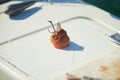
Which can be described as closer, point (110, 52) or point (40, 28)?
point (110, 52)

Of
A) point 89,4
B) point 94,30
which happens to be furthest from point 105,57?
point 89,4

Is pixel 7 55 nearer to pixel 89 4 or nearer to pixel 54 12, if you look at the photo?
pixel 54 12

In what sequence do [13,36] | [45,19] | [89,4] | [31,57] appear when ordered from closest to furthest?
[31,57] → [13,36] → [45,19] → [89,4]

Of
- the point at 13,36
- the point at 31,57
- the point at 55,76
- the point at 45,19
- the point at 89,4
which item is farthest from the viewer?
the point at 89,4
